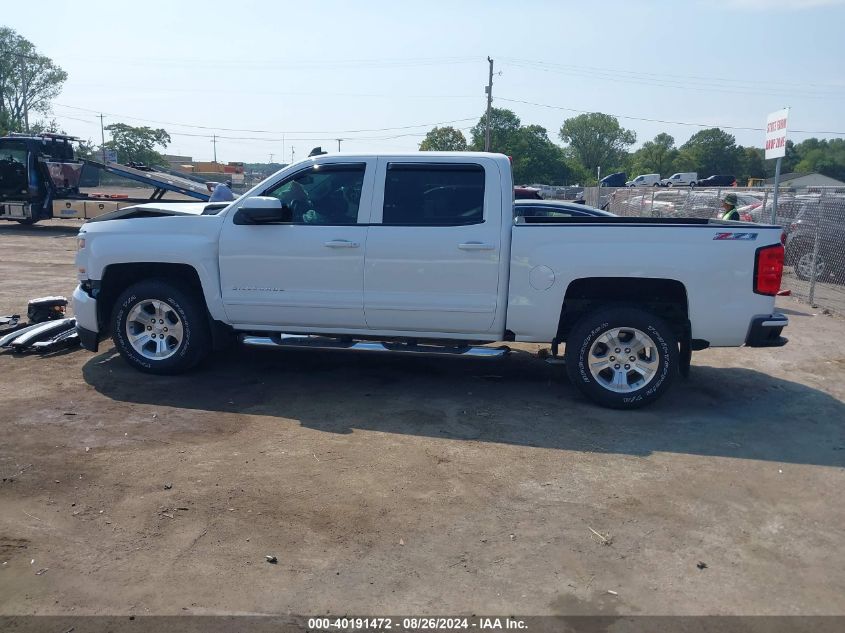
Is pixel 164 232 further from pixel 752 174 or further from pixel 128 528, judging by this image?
pixel 752 174

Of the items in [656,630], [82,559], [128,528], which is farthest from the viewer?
[128,528]

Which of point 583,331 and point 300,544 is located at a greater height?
point 583,331

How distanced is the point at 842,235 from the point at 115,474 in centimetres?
1325

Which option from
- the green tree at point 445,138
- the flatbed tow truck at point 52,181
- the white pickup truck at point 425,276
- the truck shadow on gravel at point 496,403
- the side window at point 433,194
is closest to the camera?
the truck shadow on gravel at point 496,403

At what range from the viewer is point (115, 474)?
4.79 meters

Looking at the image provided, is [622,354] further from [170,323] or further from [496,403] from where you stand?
[170,323]

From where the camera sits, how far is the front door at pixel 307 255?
6.43 m

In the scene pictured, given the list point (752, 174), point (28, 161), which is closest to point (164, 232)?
point (28, 161)

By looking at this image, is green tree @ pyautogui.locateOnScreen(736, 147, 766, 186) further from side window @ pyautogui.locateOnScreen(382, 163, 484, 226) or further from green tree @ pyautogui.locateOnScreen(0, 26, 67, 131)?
side window @ pyautogui.locateOnScreen(382, 163, 484, 226)

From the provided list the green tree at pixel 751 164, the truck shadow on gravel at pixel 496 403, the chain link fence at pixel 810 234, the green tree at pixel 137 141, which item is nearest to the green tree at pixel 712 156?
the green tree at pixel 751 164

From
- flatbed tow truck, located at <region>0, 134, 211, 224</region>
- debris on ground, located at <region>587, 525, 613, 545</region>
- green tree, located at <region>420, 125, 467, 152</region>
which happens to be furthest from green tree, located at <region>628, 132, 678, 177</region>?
debris on ground, located at <region>587, 525, 613, 545</region>

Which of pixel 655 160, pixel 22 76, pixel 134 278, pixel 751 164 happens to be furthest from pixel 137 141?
pixel 134 278

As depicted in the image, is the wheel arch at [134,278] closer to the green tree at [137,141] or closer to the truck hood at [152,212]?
the truck hood at [152,212]

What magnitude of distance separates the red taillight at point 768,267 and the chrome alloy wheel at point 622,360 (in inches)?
40.5
